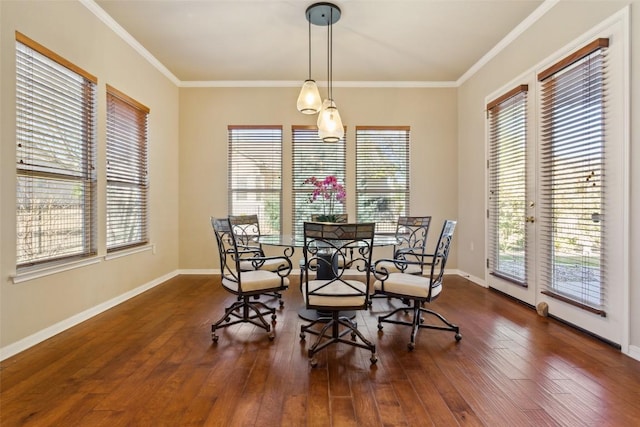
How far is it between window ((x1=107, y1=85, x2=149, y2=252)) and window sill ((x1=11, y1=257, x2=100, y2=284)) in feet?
1.38

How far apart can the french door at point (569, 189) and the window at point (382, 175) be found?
1.39 meters

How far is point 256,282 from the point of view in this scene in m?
2.55

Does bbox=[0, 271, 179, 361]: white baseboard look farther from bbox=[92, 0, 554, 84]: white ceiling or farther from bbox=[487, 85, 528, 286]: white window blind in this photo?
bbox=[487, 85, 528, 286]: white window blind

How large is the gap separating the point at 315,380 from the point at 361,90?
13.9 ft

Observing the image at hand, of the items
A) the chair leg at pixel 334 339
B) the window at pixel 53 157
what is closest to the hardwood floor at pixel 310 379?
the chair leg at pixel 334 339

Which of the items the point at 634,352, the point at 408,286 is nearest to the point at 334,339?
the point at 408,286

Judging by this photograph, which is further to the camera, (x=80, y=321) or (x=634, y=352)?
(x=80, y=321)

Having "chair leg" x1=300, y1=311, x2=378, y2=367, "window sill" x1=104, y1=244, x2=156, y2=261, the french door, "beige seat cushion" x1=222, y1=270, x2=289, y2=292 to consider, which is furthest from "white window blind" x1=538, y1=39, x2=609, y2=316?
"window sill" x1=104, y1=244, x2=156, y2=261

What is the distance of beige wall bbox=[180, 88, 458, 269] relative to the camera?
16.2 ft

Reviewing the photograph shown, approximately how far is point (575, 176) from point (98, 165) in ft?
14.4

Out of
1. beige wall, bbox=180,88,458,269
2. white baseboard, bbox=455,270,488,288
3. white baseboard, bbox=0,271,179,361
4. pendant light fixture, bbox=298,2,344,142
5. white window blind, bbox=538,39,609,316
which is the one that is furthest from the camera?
beige wall, bbox=180,88,458,269

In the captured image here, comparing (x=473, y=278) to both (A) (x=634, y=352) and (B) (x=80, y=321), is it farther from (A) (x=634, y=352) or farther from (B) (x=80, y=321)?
(B) (x=80, y=321)

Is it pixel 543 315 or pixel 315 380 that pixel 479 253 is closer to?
pixel 543 315

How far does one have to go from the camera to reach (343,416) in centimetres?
162
